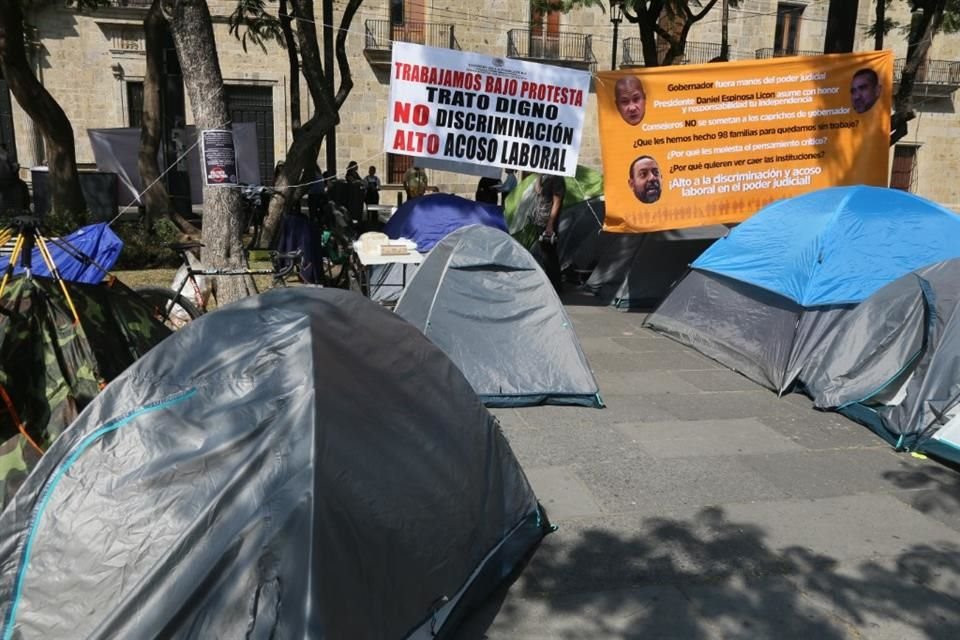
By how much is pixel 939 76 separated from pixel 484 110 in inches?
1027

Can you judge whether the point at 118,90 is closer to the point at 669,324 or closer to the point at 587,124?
the point at 587,124

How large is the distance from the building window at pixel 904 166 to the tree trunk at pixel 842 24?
21233mm

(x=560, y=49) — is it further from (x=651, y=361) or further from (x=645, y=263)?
(x=651, y=361)

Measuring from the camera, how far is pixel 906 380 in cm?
541

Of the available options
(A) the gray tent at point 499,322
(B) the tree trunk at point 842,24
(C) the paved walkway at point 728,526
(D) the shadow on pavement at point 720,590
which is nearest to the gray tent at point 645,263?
(B) the tree trunk at point 842,24

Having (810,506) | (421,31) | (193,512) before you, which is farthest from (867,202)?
(421,31)

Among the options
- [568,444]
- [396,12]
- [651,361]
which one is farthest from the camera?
[396,12]

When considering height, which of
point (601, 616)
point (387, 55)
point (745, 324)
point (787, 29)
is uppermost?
point (787, 29)

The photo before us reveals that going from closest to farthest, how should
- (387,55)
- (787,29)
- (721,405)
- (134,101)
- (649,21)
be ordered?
(721,405), (649,21), (134,101), (387,55), (787,29)

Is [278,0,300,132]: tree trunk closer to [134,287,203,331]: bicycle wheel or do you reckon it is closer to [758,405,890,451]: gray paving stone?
[134,287,203,331]: bicycle wheel

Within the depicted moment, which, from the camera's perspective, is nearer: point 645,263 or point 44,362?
point 44,362

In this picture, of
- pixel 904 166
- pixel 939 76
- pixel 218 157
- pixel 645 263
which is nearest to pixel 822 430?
pixel 645 263

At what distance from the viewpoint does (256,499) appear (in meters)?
2.45

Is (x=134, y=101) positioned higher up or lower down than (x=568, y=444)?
higher up
